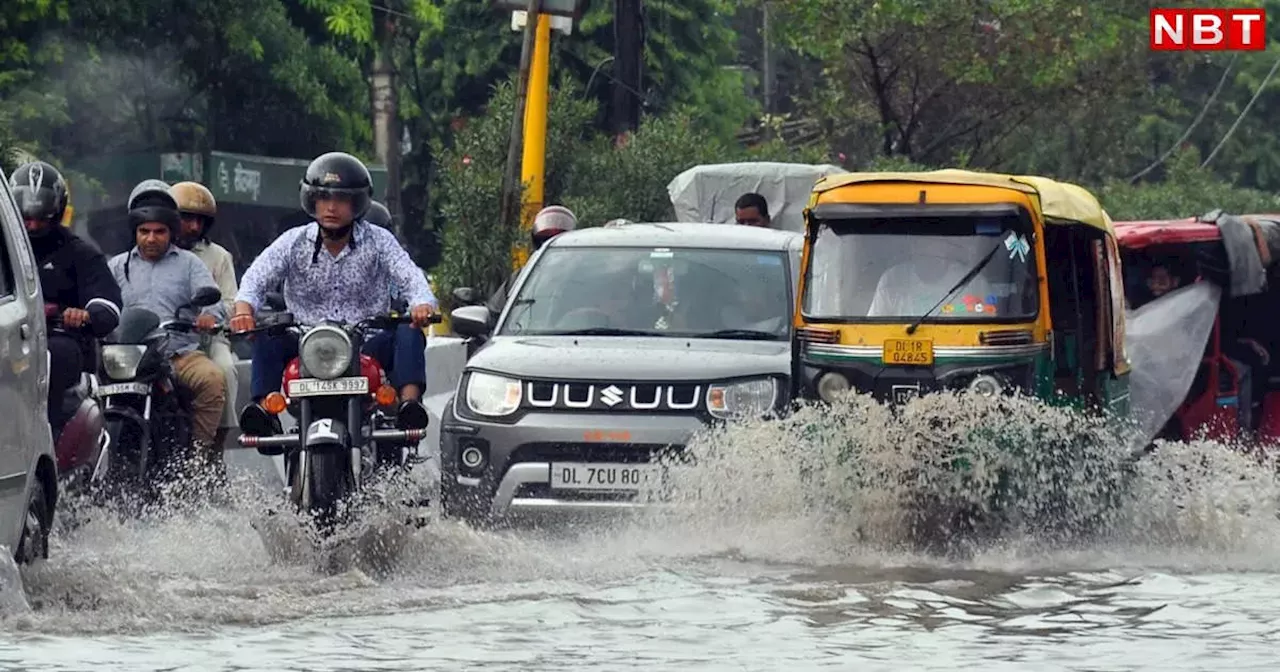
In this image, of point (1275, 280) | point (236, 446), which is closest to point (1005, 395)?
point (236, 446)

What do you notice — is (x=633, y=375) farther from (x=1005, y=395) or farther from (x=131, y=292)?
(x=131, y=292)

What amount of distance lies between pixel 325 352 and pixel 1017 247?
342 centimetres

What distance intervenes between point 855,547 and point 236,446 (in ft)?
10.7

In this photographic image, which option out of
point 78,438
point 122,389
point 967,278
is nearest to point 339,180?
point 78,438

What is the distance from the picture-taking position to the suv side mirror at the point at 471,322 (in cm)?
1196

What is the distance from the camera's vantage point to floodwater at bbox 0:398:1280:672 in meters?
7.85

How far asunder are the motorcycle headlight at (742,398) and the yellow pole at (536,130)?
8.94m

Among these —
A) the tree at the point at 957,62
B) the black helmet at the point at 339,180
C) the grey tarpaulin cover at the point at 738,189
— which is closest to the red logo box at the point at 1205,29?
the tree at the point at 957,62

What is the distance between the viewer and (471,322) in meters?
12.0

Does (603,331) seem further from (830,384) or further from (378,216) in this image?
(378,216)

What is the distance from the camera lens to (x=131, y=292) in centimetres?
1236

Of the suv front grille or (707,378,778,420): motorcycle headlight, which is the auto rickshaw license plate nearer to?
(707,378,778,420): motorcycle headlight

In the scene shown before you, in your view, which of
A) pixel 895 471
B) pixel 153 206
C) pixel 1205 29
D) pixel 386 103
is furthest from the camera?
pixel 1205 29

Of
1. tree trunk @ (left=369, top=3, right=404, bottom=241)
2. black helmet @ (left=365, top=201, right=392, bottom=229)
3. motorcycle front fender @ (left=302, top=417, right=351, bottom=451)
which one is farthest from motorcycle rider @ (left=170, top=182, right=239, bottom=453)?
tree trunk @ (left=369, top=3, right=404, bottom=241)
